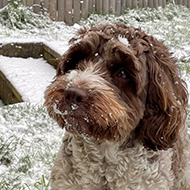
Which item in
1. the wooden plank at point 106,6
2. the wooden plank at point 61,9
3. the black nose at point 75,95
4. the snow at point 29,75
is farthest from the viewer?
the wooden plank at point 106,6

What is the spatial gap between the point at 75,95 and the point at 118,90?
0.38 meters

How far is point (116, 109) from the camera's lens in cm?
269

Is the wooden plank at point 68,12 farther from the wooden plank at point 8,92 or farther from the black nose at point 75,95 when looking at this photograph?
the black nose at point 75,95

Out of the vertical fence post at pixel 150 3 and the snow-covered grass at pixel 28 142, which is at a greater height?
the snow-covered grass at pixel 28 142

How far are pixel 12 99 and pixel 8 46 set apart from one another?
67.5 inches

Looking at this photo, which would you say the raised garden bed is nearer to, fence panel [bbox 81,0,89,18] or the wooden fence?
the wooden fence

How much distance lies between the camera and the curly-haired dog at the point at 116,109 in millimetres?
2639

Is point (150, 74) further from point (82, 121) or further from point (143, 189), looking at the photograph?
point (143, 189)

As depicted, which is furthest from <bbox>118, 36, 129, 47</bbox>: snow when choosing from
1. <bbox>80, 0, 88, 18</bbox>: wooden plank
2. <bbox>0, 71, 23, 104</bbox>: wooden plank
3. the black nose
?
<bbox>80, 0, 88, 18</bbox>: wooden plank

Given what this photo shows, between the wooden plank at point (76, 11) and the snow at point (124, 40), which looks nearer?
the snow at point (124, 40)

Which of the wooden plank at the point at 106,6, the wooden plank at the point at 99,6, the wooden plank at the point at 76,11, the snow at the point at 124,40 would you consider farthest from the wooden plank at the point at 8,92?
the wooden plank at the point at 106,6

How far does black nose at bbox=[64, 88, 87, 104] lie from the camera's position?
2.53m

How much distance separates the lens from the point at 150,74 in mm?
2900

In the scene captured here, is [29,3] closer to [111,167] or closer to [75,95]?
[111,167]
